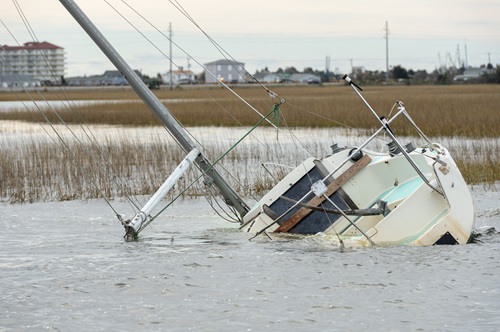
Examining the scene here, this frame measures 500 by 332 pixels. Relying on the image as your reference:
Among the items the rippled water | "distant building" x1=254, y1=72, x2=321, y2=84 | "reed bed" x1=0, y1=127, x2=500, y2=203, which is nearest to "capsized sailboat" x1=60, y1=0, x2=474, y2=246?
the rippled water

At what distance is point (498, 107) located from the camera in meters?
40.7

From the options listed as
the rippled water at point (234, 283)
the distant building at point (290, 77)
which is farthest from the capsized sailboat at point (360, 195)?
the distant building at point (290, 77)

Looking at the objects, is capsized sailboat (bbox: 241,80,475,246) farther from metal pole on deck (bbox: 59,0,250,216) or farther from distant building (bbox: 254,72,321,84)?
distant building (bbox: 254,72,321,84)

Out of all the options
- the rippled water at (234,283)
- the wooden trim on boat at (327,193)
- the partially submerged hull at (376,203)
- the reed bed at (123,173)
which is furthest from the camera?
the reed bed at (123,173)

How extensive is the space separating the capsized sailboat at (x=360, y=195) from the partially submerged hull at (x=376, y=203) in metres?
0.01

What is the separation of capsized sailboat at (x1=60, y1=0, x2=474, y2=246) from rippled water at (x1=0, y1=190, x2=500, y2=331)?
243 millimetres

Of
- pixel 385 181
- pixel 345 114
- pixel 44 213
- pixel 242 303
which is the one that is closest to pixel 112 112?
pixel 345 114

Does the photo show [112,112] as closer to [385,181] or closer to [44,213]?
[44,213]

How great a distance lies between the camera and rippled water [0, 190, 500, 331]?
33.6ft

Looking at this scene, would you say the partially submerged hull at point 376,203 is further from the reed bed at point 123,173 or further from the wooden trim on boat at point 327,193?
the reed bed at point 123,173

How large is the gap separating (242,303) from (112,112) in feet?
138

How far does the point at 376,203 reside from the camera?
13914 mm

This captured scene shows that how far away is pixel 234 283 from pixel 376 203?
2935 mm

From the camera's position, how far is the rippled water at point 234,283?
10.2m
